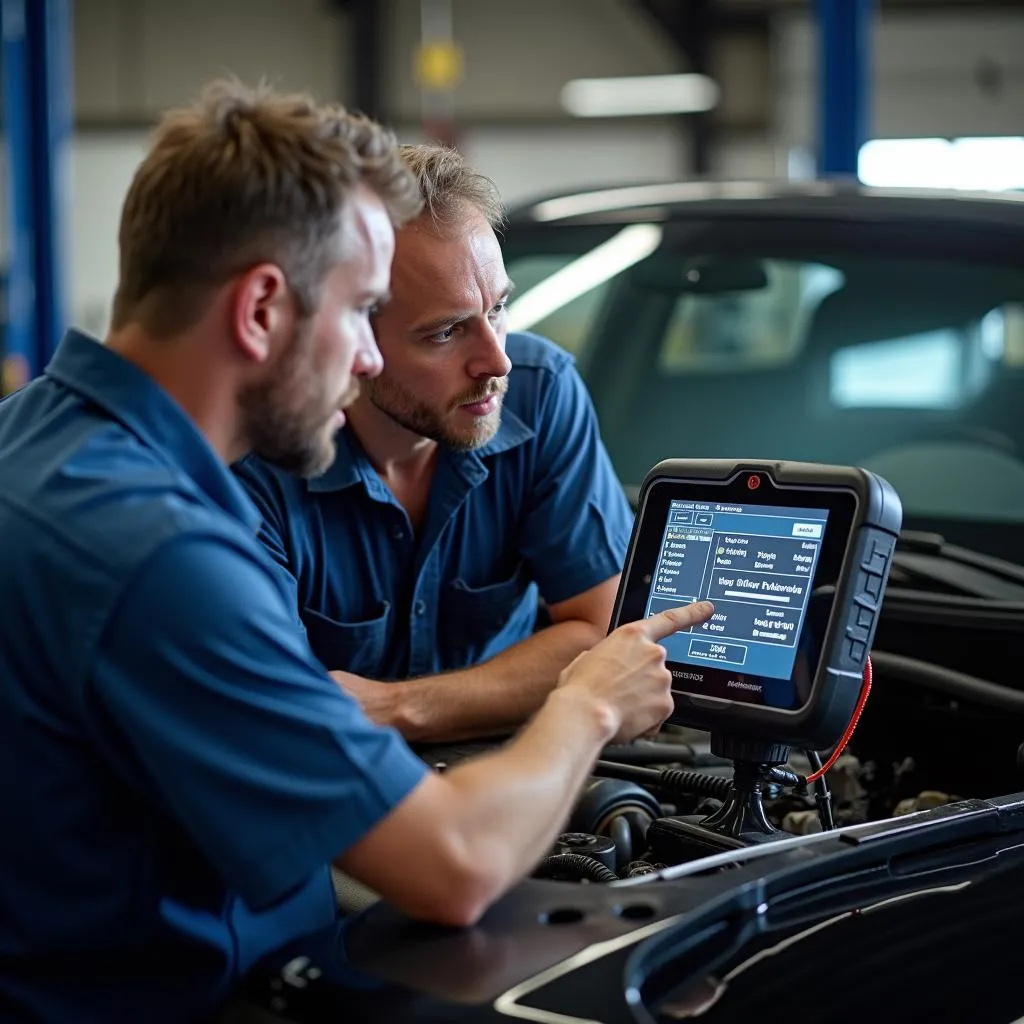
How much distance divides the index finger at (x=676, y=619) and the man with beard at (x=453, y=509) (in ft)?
1.89

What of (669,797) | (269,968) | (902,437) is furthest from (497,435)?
(269,968)

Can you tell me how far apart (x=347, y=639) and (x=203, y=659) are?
1008 millimetres

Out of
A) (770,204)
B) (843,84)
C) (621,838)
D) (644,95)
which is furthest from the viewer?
(644,95)

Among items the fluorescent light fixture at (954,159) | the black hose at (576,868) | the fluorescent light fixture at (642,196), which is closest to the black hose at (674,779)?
the black hose at (576,868)

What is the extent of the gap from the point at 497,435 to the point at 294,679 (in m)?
1.12

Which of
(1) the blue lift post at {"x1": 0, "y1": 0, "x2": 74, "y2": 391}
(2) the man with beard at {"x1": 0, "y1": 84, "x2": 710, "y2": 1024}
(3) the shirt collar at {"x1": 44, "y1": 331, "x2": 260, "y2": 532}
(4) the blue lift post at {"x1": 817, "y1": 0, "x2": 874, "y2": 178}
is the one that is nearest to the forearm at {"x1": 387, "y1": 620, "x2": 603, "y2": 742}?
(2) the man with beard at {"x1": 0, "y1": 84, "x2": 710, "y2": 1024}

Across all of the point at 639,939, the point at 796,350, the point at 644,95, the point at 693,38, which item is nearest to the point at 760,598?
the point at 639,939

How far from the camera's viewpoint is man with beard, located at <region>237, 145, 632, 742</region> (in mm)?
2131

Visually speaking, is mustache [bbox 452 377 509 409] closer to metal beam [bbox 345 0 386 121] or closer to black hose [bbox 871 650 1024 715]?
black hose [bbox 871 650 1024 715]

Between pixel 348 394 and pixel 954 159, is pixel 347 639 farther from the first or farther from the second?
pixel 954 159

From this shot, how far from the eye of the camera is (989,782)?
7.23ft

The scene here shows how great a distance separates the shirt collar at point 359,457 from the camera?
2201 mm

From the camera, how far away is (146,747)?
1211 mm

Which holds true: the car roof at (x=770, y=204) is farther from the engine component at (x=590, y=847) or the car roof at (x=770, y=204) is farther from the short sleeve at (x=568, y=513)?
the engine component at (x=590, y=847)
